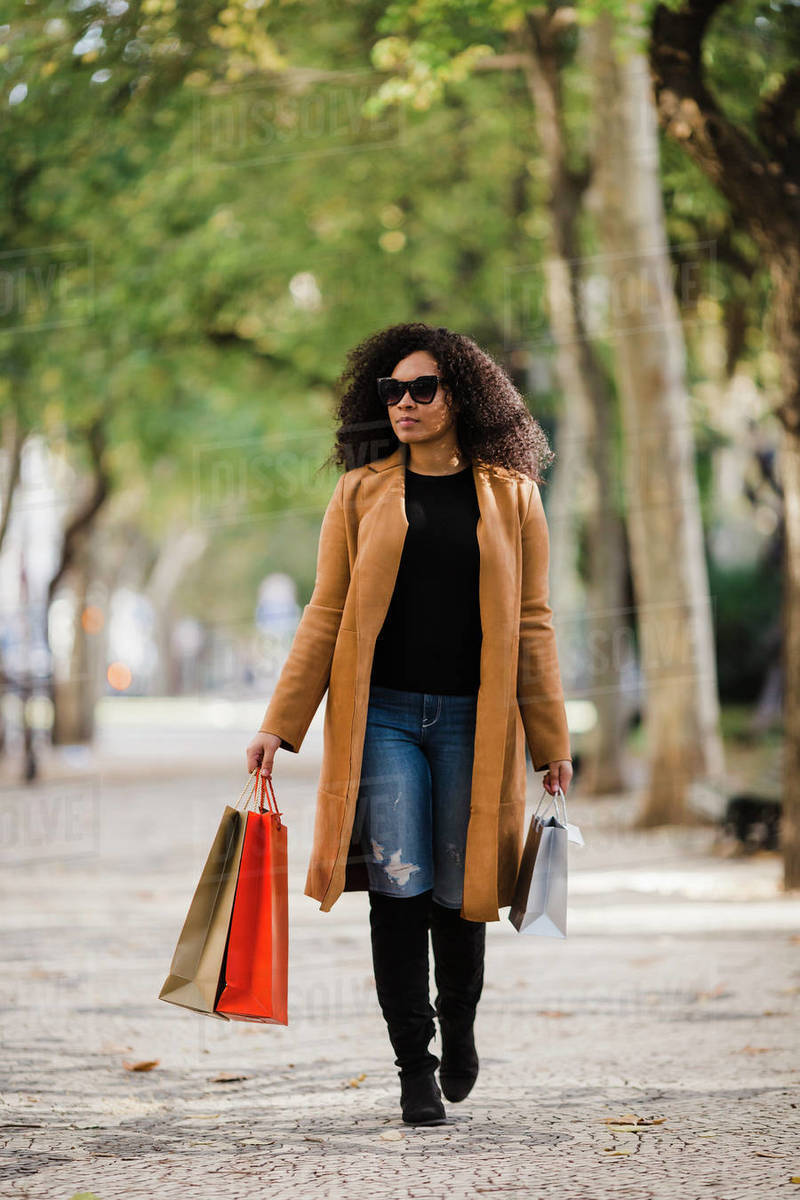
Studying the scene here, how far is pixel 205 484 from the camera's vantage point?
26781 mm

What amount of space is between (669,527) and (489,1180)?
10166 mm

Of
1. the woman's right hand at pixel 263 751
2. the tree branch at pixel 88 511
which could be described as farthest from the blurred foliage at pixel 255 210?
the woman's right hand at pixel 263 751

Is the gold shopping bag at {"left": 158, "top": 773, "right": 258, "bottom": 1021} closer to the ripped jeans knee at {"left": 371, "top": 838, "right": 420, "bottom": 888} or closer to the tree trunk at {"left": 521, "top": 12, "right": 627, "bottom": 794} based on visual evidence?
the ripped jeans knee at {"left": 371, "top": 838, "right": 420, "bottom": 888}

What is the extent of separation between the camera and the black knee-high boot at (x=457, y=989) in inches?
178

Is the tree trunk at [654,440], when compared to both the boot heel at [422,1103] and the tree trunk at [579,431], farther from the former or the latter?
the boot heel at [422,1103]

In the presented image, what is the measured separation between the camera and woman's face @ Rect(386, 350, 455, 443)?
447 cm

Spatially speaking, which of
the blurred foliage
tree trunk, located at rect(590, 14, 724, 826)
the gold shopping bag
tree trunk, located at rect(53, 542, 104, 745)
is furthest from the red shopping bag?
tree trunk, located at rect(53, 542, 104, 745)

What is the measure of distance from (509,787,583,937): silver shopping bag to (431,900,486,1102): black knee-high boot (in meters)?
0.18

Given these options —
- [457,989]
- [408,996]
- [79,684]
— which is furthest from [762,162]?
[79,684]

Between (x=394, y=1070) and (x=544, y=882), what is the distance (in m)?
1.15

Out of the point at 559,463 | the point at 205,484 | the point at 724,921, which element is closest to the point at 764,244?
the point at 724,921

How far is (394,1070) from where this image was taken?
517cm

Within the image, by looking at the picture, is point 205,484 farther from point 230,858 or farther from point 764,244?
point 230,858

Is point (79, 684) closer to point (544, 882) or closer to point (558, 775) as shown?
point (558, 775)
